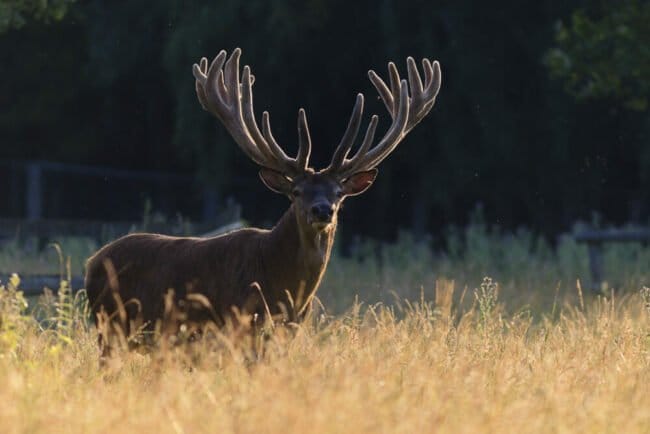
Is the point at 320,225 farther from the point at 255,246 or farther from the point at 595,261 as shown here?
the point at 595,261

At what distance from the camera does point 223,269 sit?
821 centimetres

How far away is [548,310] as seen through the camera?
13930 millimetres

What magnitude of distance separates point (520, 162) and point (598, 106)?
153cm

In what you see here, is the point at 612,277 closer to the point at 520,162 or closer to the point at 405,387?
the point at 520,162

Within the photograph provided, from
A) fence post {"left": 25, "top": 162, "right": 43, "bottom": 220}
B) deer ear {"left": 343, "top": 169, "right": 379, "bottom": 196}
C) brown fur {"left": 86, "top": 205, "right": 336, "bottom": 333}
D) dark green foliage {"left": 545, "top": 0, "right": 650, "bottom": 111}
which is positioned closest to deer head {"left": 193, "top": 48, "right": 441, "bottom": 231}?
deer ear {"left": 343, "top": 169, "right": 379, "bottom": 196}

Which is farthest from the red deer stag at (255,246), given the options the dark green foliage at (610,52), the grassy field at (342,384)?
the dark green foliage at (610,52)

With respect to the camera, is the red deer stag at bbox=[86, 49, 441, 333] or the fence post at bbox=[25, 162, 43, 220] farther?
the fence post at bbox=[25, 162, 43, 220]

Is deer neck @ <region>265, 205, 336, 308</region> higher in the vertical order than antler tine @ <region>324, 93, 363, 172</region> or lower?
lower

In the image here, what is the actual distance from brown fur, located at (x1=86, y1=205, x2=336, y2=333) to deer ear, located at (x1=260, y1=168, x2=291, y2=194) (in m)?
0.19

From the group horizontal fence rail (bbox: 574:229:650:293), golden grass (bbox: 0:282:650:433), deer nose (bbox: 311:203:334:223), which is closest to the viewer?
golden grass (bbox: 0:282:650:433)

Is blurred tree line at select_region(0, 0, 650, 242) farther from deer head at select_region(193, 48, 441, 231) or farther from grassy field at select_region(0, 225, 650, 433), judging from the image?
grassy field at select_region(0, 225, 650, 433)

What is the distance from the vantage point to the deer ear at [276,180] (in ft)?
27.5

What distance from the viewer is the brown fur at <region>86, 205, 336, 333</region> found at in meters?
8.03

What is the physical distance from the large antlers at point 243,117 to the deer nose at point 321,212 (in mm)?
569
